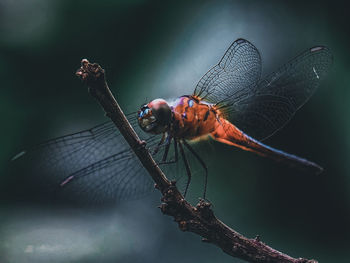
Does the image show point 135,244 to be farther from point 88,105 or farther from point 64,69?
point 64,69

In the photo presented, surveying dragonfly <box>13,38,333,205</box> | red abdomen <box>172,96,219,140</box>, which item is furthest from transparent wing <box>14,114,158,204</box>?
red abdomen <box>172,96,219,140</box>

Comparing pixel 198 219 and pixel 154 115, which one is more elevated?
pixel 154 115

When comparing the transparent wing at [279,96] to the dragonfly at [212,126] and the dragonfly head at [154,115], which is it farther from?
the dragonfly head at [154,115]

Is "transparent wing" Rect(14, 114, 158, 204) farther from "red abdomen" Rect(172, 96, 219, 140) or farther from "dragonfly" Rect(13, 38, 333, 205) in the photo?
"red abdomen" Rect(172, 96, 219, 140)

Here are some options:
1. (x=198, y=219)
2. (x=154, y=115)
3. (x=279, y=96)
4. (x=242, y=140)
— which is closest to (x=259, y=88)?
(x=279, y=96)

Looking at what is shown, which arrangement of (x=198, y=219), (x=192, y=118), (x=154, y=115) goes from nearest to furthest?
(x=198, y=219) < (x=154, y=115) < (x=192, y=118)

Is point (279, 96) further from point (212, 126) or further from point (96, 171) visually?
point (96, 171)
